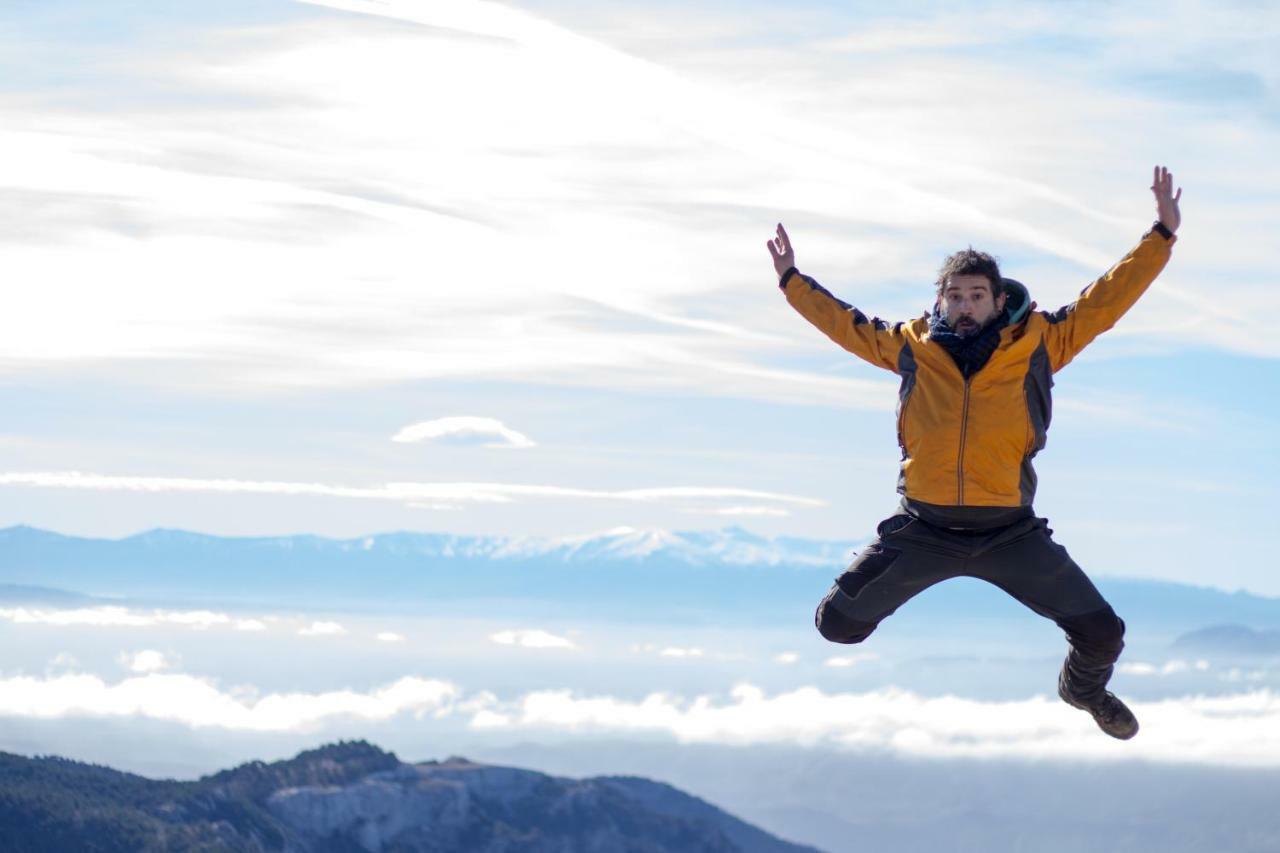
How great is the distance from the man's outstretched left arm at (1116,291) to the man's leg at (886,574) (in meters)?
2.47

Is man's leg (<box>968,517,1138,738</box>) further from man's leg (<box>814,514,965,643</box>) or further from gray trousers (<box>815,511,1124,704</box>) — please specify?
man's leg (<box>814,514,965,643</box>)

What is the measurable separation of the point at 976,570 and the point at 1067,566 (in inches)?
39.9

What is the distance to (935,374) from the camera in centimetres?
1642

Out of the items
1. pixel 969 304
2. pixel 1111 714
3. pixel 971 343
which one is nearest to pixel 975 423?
pixel 971 343

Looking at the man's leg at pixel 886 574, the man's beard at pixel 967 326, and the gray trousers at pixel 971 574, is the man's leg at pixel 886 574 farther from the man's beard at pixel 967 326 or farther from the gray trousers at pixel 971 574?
the man's beard at pixel 967 326

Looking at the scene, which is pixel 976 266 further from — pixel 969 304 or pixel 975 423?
pixel 975 423

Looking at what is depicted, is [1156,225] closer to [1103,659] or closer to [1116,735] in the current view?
[1103,659]

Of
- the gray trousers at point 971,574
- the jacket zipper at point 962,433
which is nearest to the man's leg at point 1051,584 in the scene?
the gray trousers at point 971,574

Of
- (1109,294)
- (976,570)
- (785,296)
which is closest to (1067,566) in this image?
(976,570)

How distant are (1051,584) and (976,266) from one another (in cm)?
378

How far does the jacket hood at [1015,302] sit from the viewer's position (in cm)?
1631

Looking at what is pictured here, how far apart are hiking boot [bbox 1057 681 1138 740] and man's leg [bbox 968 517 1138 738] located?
2.99 ft

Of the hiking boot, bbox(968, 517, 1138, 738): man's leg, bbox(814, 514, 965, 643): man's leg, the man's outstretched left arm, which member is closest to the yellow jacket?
the man's outstretched left arm

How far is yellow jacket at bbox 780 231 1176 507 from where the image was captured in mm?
16156
